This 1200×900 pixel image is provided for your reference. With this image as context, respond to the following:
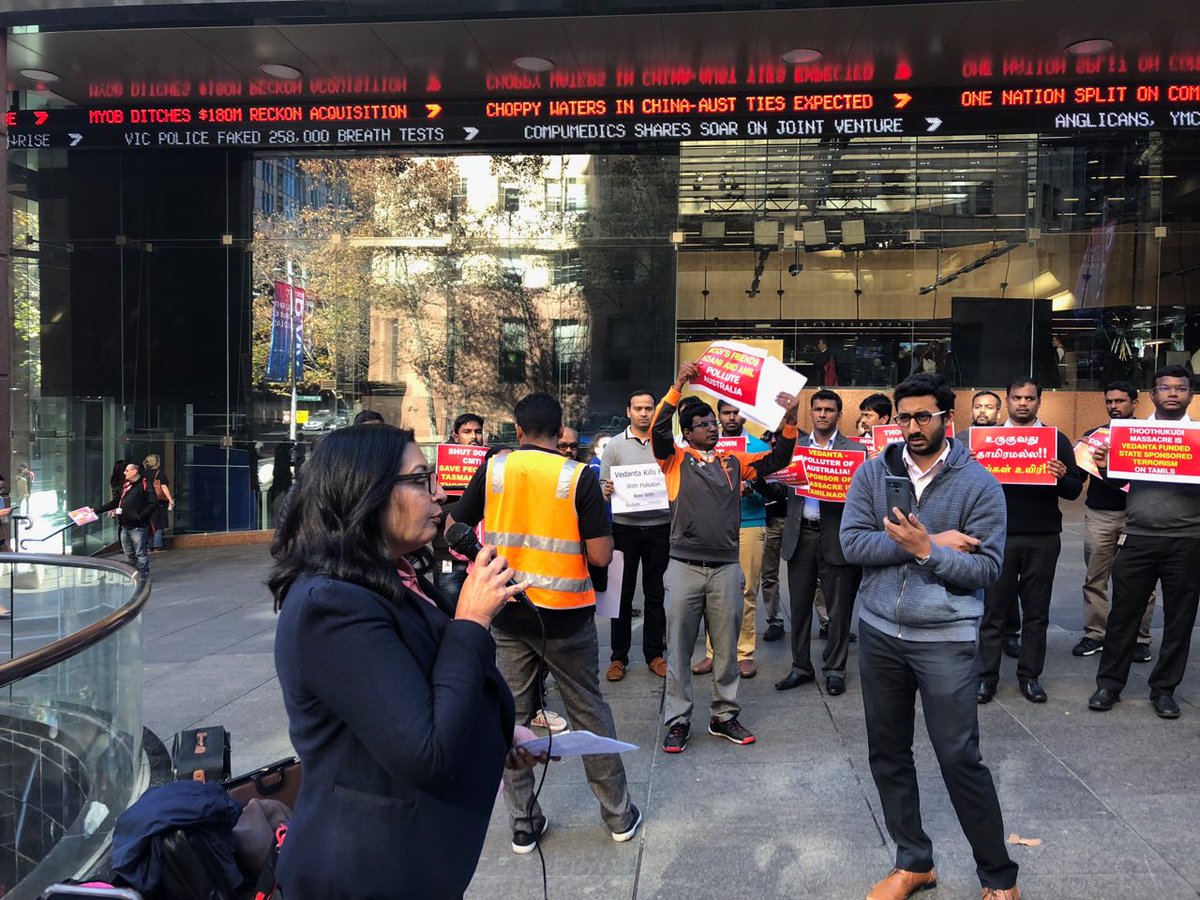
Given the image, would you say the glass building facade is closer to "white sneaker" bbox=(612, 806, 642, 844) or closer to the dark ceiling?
the dark ceiling

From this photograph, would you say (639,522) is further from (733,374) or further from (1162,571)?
(1162,571)

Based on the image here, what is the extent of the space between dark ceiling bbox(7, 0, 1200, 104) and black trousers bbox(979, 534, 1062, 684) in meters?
7.15

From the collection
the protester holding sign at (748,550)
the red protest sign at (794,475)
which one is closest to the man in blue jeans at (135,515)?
the protester holding sign at (748,550)

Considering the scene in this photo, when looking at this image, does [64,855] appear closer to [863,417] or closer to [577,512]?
[577,512]

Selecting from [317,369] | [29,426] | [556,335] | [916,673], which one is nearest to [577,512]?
[916,673]

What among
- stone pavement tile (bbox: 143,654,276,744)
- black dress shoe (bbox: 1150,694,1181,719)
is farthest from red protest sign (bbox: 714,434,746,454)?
stone pavement tile (bbox: 143,654,276,744)

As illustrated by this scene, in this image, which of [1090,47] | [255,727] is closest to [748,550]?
[255,727]

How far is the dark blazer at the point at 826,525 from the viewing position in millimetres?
6070

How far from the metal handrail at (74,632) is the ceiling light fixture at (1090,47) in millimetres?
12251

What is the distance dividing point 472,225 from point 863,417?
8.20m

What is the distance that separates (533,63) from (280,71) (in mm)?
3619

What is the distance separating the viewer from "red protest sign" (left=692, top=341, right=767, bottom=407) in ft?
16.9

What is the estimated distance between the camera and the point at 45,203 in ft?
50.5

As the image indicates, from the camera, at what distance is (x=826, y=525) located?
20.2 feet
